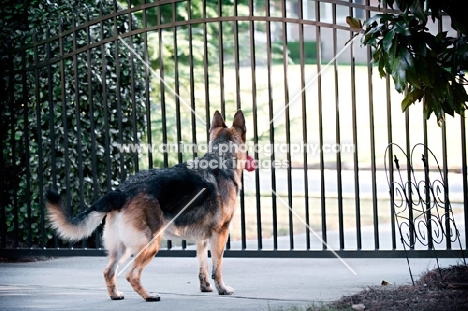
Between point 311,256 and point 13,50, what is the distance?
12.4 ft

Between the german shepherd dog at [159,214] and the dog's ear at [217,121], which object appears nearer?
the german shepherd dog at [159,214]

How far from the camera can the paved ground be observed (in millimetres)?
6316

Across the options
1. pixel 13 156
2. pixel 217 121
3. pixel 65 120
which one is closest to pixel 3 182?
pixel 13 156

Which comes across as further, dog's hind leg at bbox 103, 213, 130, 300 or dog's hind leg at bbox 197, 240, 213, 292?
dog's hind leg at bbox 197, 240, 213, 292

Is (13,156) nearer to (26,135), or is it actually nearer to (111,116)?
(26,135)

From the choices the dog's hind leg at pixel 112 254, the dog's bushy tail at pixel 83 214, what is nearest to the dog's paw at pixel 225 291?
the dog's hind leg at pixel 112 254

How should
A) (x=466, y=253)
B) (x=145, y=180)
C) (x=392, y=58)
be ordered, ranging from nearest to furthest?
(x=392, y=58)
(x=145, y=180)
(x=466, y=253)

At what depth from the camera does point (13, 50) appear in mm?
8320

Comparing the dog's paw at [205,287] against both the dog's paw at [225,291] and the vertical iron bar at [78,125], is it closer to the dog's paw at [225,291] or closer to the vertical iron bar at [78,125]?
the dog's paw at [225,291]

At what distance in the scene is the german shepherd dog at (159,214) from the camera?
6328 millimetres

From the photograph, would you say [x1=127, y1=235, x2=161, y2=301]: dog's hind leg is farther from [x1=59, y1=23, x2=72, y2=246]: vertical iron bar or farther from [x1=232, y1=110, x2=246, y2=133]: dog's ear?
[x1=59, y1=23, x2=72, y2=246]: vertical iron bar

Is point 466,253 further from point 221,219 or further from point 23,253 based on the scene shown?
point 23,253

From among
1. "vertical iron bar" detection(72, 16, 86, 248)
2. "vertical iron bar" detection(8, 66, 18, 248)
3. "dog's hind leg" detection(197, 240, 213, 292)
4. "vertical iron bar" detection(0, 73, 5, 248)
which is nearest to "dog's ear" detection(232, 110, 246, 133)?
"dog's hind leg" detection(197, 240, 213, 292)

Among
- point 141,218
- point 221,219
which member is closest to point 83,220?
point 141,218
